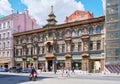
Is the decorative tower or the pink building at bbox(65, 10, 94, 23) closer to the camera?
the decorative tower

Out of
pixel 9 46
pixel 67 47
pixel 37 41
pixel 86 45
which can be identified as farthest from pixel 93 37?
pixel 9 46

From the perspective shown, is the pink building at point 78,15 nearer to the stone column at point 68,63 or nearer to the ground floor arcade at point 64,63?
the ground floor arcade at point 64,63

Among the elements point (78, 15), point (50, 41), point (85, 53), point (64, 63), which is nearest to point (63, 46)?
point (50, 41)

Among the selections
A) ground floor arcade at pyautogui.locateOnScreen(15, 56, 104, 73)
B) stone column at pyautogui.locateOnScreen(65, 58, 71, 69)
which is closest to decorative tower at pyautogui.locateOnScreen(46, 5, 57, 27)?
ground floor arcade at pyautogui.locateOnScreen(15, 56, 104, 73)

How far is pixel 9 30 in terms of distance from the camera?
2501 inches

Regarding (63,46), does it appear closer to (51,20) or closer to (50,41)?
(50,41)

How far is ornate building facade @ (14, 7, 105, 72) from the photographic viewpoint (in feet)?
149

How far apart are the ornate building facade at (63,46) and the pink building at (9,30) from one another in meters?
2.09

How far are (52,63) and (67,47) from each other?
218 inches

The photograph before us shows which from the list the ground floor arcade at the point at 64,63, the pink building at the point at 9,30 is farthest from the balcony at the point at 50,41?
the pink building at the point at 9,30

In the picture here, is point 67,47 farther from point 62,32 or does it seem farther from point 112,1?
point 112,1

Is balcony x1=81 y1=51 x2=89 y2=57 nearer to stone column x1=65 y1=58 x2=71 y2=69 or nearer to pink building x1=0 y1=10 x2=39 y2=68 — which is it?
stone column x1=65 y1=58 x2=71 y2=69

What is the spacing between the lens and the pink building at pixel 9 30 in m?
63.0

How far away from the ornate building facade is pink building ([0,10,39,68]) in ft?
6.87
